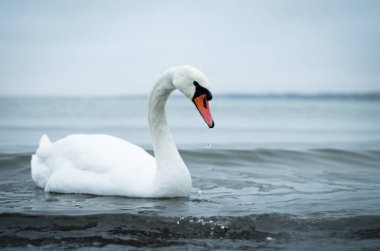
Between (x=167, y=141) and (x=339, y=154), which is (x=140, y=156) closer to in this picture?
(x=167, y=141)

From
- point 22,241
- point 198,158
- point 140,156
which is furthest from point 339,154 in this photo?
point 22,241

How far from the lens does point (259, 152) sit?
45.3 ft

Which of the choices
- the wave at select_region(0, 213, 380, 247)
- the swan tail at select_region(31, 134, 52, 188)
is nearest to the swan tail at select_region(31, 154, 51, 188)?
the swan tail at select_region(31, 134, 52, 188)

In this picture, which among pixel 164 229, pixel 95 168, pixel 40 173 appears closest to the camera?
pixel 164 229

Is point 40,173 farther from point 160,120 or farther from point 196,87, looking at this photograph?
point 196,87

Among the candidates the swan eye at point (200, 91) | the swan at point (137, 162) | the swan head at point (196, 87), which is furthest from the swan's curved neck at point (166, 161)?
the swan eye at point (200, 91)

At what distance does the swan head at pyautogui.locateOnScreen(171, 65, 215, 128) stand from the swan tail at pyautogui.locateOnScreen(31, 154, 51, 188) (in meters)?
2.65

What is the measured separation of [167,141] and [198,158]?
4.54 metres

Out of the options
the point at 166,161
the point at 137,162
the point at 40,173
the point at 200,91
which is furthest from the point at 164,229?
the point at 40,173

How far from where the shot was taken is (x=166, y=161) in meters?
8.37

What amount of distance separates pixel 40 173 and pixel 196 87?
3006mm

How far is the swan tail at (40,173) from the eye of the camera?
9.40m

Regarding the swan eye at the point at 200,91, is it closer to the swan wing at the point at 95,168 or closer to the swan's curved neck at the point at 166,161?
the swan's curved neck at the point at 166,161

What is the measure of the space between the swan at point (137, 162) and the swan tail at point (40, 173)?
0.18ft
